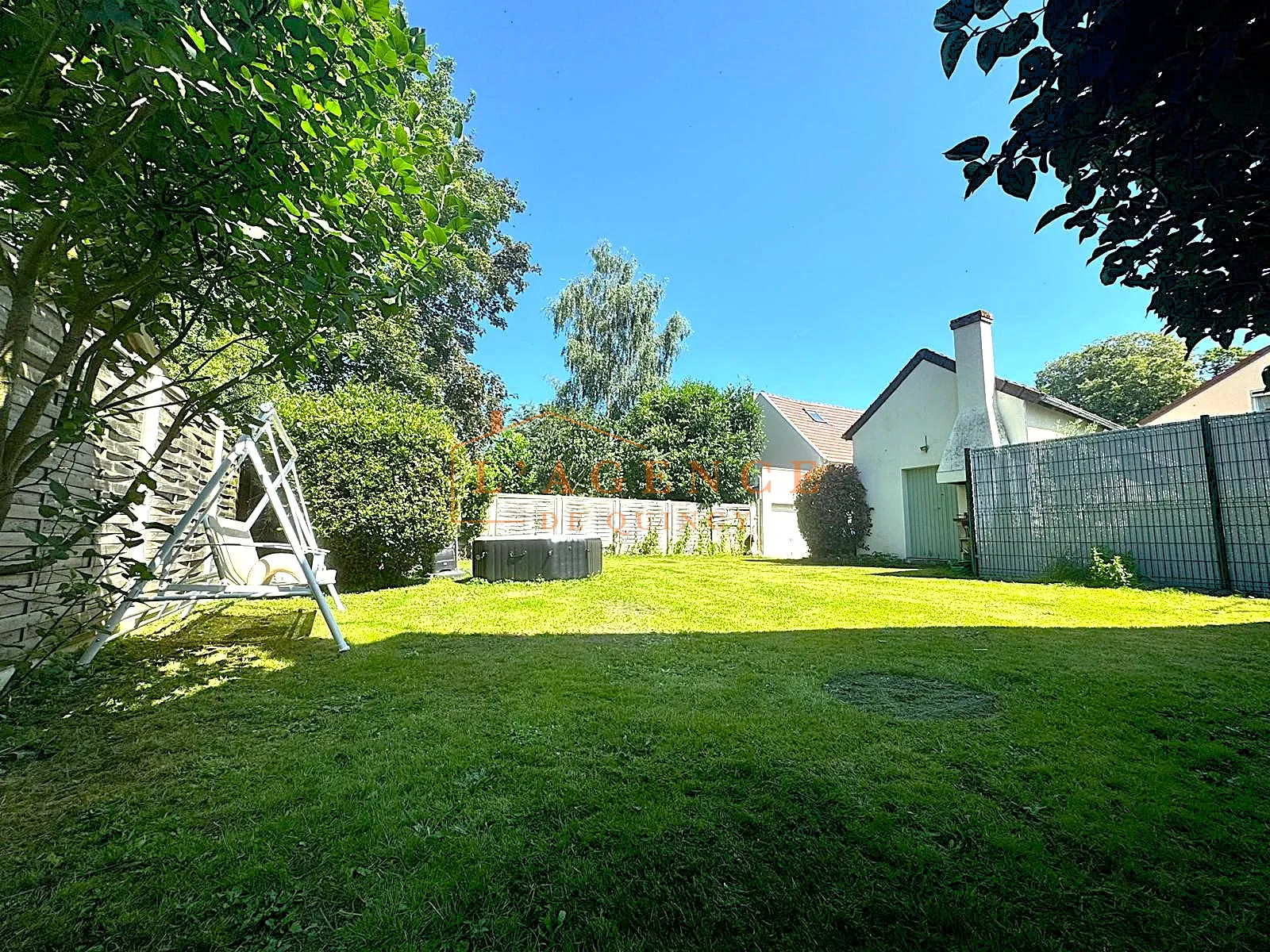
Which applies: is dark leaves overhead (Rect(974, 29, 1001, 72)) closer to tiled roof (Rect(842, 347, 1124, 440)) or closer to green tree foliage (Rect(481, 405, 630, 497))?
tiled roof (Rect(842, 347, 1124, 440))

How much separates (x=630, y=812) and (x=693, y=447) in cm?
1447

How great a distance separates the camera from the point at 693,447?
1599cm

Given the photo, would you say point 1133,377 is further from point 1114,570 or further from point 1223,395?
point 1114,570

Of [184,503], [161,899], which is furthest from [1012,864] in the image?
[184,503]

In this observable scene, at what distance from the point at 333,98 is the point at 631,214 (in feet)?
60.5

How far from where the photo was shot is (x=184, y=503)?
18.1ft

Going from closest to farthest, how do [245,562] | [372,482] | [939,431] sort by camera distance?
[245,562] → [372,482] → [939,431]

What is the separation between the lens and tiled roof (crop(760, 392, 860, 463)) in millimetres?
18302

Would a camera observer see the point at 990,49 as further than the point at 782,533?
No

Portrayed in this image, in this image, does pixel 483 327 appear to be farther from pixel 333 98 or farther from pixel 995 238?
pixel 333 98

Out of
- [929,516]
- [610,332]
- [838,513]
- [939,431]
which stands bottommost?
[929,516]

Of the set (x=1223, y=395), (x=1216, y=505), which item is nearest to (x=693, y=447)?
(x=1216, y=505)

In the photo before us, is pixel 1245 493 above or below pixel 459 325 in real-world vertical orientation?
below

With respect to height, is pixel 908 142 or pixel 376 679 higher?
pixel 908 142
